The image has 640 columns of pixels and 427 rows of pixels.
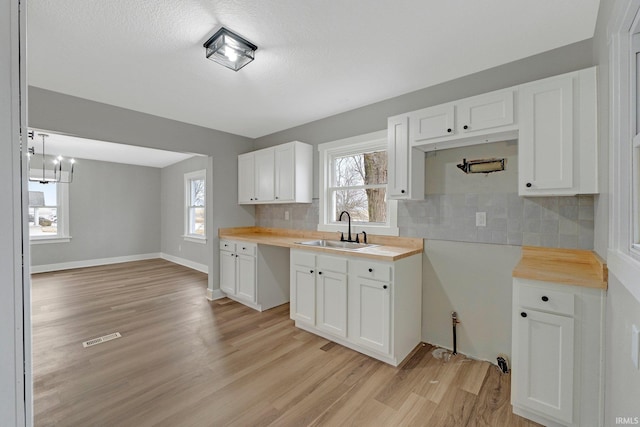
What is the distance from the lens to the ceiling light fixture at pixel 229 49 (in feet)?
6.02

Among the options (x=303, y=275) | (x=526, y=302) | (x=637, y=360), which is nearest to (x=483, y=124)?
(x=526, y=302)

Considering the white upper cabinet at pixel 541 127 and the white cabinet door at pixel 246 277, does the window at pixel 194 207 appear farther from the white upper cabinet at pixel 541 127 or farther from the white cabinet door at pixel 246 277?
the white upper cabinet at pixel 541 127

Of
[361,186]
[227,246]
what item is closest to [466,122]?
[361,186]

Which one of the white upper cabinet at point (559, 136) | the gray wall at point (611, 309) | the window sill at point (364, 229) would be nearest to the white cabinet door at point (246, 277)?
the window sill at point (364, 229)

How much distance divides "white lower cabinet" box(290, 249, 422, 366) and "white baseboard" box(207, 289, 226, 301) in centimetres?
164

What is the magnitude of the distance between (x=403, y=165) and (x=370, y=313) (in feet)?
4.45

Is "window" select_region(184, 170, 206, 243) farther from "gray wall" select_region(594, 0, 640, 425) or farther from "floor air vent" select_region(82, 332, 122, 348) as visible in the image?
"gray wall" select_region(594, 0, 640, 425)

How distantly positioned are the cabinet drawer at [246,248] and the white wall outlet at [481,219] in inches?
97.4

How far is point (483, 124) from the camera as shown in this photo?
2.07m

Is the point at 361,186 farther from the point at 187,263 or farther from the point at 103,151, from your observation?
the point at 103,151

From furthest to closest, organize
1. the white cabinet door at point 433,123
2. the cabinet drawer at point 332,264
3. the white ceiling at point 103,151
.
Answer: the white ceiling at point 103,151
the cabinet drawer at point 332,264
the white cabinet door at point 433,123

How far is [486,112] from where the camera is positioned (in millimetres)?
2057

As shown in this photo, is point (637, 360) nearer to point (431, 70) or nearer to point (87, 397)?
point (431, 70)

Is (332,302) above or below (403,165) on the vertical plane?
below
